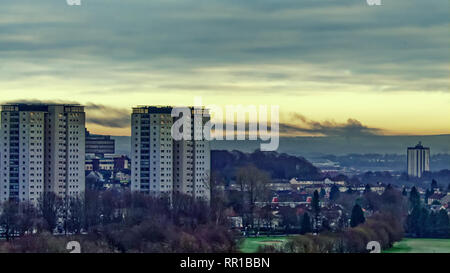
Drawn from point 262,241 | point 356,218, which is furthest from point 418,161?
point 262,241

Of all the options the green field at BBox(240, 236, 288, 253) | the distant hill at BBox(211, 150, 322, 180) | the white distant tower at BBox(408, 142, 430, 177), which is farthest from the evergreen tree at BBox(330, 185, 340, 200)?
the green field at BBox(240, 236, 288, 253)

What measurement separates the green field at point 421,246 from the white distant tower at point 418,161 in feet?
39.4

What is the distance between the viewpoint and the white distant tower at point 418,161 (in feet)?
95.6

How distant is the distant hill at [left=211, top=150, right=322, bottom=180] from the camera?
23.8 metres

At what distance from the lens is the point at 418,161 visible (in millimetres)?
30844

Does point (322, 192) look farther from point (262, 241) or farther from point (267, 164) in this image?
point (262, 241)

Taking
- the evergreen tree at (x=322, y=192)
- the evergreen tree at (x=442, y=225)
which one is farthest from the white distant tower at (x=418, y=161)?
the evergreen tree at (x=442, y=225)

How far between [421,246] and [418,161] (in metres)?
16.1

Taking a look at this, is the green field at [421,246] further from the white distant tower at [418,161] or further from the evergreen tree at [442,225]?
the white distant tower at [418,161]

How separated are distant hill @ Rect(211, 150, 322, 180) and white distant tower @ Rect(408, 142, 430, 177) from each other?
2.78 meters
